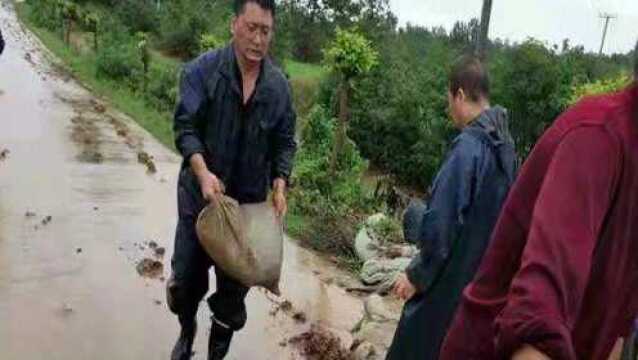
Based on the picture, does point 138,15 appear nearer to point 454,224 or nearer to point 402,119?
point 402,119

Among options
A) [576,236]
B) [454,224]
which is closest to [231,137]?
[454,224]

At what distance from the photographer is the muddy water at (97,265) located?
5020 millimetres

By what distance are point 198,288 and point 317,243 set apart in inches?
153

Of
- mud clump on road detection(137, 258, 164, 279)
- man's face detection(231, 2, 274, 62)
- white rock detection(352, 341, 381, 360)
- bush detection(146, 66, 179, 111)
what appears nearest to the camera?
man's face detection(231, 2, 274, 62)

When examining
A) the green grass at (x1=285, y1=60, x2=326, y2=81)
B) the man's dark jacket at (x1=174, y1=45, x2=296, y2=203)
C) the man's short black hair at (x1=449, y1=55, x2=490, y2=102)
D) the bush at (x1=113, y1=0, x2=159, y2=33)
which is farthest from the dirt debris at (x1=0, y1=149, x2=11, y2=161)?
the bush at (x1=113, y1=0, x2=159, y2=33)

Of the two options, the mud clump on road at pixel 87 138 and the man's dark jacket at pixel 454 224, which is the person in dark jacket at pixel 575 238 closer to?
the man's dark jacket at pixel 454 224

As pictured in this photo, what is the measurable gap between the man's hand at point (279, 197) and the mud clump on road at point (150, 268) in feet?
7.60

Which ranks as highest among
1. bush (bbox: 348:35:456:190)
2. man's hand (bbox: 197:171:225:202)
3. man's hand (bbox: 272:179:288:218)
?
man's hand (bbox: 197:171:225:202)

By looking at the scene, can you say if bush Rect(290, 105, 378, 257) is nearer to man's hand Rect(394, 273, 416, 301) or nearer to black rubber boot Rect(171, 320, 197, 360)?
black rubber boot Rect(171, 320, 197, 360)

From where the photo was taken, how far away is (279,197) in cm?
418

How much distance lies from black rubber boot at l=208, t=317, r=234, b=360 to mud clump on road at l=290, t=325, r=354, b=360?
0.86 meters

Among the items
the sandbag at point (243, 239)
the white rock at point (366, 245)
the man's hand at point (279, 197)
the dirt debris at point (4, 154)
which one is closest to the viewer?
the sandbag at point (243, 239)

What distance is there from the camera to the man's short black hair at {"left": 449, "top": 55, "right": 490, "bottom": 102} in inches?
127

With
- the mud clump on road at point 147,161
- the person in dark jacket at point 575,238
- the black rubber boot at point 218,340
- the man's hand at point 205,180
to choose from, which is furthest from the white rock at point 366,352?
the mud clump on road at point 147,161
